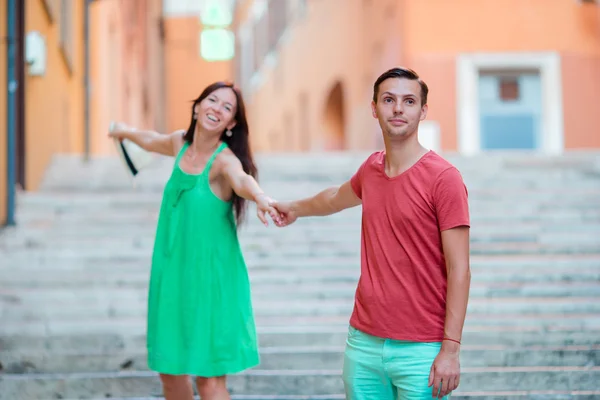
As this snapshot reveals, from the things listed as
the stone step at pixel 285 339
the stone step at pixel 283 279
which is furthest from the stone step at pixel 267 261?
the stone step at pixel 285 339

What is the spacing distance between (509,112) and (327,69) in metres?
6.57

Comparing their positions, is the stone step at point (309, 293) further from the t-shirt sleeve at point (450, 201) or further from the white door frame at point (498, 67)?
the white door frame at point (498, 67)

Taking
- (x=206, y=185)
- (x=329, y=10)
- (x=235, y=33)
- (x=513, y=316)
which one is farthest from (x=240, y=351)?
(x=235, y=33)

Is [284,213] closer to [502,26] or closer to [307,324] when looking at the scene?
[307,324]

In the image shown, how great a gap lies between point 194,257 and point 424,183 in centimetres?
116

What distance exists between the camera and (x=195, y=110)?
11.8 ft

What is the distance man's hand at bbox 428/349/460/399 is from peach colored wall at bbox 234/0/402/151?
1255cm

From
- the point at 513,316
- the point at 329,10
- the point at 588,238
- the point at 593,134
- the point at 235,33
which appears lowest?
the point at 513,316

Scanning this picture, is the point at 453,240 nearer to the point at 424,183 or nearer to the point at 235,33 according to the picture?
the point at 424,183

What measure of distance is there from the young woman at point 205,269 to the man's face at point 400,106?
0.84 metres

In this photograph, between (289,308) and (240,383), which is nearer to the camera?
(240,383)

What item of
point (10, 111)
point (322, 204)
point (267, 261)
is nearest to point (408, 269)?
point (322, 204)

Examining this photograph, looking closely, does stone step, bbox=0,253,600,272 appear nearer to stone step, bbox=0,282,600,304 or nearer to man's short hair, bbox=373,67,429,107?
stone step, bbox=0,282,600,304

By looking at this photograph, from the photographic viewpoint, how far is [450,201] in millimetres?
2510
